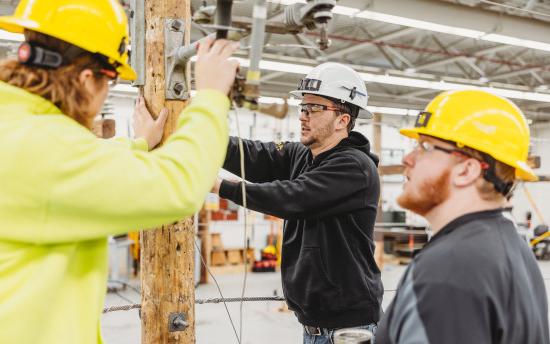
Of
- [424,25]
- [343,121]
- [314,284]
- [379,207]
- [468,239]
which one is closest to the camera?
[468,239]

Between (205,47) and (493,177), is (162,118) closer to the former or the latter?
(205,47)

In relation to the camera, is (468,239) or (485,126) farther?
(485,126)

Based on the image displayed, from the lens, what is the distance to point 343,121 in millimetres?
3078

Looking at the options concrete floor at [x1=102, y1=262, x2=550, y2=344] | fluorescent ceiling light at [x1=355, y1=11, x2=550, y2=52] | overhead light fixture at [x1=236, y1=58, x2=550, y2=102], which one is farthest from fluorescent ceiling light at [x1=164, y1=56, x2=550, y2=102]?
concrete floor at [x1=102, y1=262, x2=550, y2=344]

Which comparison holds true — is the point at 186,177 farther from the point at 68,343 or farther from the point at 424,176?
the point at 424,176

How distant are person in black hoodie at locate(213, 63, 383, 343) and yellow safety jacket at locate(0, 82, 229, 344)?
1139mm

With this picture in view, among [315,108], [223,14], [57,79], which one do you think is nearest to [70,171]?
[57,79]

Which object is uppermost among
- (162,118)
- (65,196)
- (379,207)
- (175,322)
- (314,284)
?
(162,118)

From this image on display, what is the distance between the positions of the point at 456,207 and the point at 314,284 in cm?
114

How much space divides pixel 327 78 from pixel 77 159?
2.08m

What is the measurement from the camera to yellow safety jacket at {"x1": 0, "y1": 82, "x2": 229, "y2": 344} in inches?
49.6

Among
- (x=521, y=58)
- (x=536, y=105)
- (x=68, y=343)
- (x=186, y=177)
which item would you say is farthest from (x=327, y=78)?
(x=536, y=105)

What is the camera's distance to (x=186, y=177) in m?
1.38

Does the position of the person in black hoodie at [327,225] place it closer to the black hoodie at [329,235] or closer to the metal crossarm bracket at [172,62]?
the black hoodie at [329,235]
